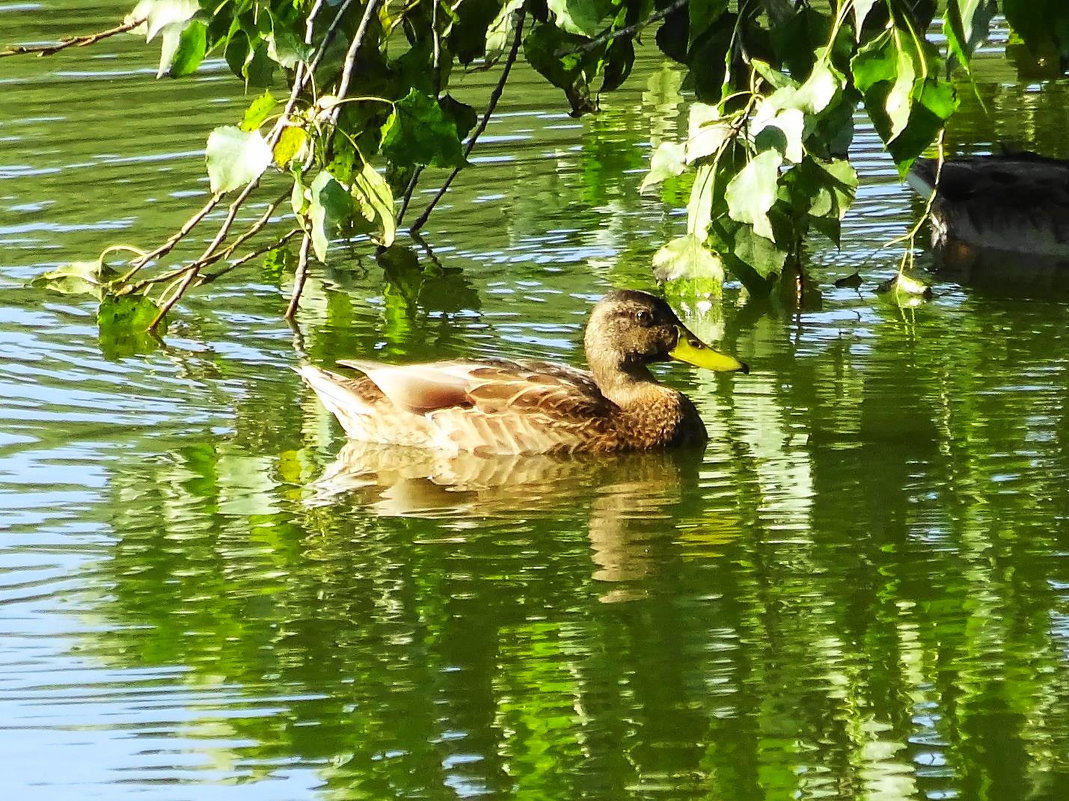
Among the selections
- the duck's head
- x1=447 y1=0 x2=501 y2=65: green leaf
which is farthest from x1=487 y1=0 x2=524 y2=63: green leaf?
the duck's head

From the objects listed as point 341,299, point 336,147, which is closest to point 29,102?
point 341,299

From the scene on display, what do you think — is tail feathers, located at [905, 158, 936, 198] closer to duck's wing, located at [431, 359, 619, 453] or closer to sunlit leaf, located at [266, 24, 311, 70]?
duck's wing, located at [431, 359, 619, 453]

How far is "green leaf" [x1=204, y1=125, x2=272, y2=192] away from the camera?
6.62m

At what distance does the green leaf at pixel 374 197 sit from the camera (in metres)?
7.10

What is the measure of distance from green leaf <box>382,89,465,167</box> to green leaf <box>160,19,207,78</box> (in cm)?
71

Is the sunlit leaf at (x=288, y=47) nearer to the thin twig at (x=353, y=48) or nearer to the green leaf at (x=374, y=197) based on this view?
the thin twig at (x=353, y=48)

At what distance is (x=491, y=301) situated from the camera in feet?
35.9

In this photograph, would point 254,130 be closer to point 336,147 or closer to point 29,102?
point 336,147

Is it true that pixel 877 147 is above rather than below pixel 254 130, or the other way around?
below

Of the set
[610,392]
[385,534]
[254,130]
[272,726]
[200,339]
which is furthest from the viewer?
[200,339]

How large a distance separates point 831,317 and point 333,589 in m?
4.32

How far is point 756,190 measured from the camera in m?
6.51

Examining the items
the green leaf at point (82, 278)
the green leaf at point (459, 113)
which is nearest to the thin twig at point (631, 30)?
the green leaf at point (459, 113)

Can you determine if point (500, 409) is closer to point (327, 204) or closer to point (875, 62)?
point (327, 204)
